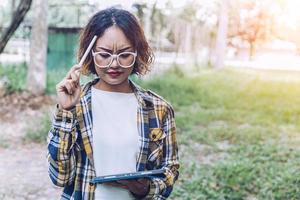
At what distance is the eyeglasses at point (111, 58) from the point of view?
1.08 meters

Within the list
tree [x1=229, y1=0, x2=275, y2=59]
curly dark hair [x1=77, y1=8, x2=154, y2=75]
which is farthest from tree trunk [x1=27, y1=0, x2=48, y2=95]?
tree [x1=229, y1=0, x2=275, y2=59]

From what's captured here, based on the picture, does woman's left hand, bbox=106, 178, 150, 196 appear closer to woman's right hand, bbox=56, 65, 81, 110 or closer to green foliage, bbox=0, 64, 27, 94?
woman's right hand, bbox=56, 65, 81, 110

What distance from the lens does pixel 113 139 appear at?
42.4 inches

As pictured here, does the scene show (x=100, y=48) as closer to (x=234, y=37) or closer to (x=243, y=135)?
(x=243, y=135)

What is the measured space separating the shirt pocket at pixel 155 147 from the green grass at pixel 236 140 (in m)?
2.36

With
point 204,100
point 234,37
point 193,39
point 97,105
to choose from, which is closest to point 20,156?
point 97,105

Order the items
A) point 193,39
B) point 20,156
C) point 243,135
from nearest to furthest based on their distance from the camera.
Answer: point 20,156, point 243,135, point 193,39

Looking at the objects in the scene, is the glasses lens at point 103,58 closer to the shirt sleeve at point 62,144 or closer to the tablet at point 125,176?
the shirt sleeve at point 62,144

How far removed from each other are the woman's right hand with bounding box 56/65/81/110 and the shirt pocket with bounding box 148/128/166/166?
205 millimetres

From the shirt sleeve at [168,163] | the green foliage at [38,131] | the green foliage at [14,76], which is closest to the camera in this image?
the shirt sleeve at [168,163]

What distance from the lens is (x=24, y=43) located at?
957cm

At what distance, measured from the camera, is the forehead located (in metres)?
1.09

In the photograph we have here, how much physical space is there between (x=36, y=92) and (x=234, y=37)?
38.0 feet

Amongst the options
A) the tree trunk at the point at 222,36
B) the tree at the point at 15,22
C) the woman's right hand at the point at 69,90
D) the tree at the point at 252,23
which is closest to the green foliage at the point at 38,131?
the tree at the point at 15,22
